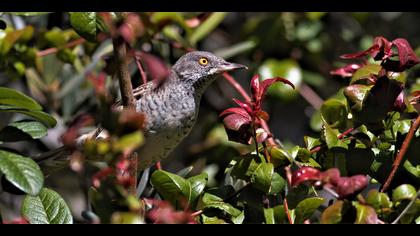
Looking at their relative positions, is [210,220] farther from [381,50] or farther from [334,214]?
[381,50]

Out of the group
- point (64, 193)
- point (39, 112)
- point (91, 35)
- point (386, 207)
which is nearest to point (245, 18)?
point (64, 193)

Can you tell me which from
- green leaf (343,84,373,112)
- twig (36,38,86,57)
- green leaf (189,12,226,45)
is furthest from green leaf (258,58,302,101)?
green leaf (343,84,373,112)

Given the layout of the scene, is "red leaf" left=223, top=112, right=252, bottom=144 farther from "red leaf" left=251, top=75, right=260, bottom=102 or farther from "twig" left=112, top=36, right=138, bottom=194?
"twig" left=112, top=36, right=138, bottom=194

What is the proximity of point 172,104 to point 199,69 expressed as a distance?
0.41 metres

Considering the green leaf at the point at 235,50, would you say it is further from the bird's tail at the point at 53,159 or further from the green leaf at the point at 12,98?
the green leaf at the point at 12,98

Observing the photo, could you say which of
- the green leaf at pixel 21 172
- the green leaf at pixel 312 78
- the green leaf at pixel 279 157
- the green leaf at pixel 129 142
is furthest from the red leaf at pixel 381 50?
the green leaf at pixel 312 78

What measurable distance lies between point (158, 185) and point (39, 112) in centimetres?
49

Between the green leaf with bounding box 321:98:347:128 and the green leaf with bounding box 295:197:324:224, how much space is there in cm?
53

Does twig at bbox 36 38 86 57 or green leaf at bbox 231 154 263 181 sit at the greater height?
twig at bbox 36 38 86 57

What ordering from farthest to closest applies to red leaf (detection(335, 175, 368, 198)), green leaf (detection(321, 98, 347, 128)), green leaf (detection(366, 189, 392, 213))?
1. green leaf (detection(321, 98, 347, 128))
2. green leaf (detection(366, 189, 392, 213))
3. red leaf (detection(335, 175, 368, 198))

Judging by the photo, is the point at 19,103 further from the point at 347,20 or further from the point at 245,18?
the point at 347,20

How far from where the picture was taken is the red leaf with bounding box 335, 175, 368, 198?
1.90 meters

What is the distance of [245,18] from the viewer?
6.04 metres

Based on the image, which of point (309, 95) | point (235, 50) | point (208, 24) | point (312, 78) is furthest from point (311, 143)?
point (312, 78)
